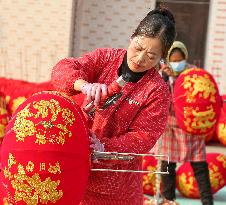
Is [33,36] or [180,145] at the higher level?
[33,36]

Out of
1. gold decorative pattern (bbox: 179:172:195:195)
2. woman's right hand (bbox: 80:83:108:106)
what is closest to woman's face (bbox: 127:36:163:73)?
woman's right hand (bbox: 80:83:108:106)

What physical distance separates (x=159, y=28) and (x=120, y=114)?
385mm

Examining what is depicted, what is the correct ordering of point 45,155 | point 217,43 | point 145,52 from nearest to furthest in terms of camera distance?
point 45,155
point 145,52
point 217,43

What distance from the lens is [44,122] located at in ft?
7.36

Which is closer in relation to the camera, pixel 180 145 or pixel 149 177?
pixel 180 145

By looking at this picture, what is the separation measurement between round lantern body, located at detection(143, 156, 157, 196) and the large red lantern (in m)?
1.06

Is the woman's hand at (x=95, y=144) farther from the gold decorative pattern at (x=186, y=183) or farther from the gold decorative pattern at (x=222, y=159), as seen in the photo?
the gold decorative pattern at (x=222, y=159)

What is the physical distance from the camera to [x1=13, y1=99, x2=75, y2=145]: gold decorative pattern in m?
2.22

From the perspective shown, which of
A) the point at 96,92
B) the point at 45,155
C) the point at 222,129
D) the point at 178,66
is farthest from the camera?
the point at 222,129

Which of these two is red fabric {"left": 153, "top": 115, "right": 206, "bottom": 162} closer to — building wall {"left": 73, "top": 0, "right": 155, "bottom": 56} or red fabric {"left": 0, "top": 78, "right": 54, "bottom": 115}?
red fabric {"left": 0, "top": 78, "right": 54, "bottom": 115}

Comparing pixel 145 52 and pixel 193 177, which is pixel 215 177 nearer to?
pixel 193 177

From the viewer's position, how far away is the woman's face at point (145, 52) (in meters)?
2.56

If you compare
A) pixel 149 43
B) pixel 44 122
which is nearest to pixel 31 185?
pixel 44 122

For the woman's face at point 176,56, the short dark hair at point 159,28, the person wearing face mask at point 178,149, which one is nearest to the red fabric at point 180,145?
the person wearing face mask at point 178,149
